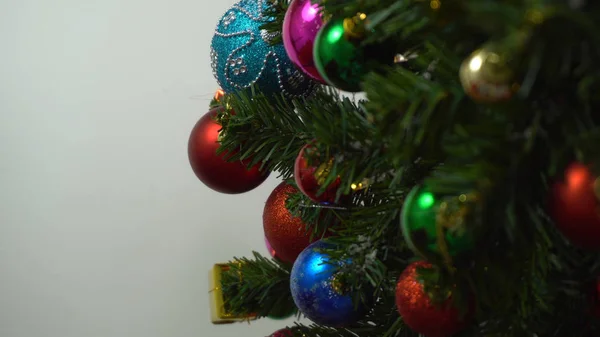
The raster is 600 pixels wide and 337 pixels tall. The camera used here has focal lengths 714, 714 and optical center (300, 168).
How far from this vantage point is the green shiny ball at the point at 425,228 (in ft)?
Result: 1.10

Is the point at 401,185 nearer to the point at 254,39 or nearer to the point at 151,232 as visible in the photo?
the point at 254,39

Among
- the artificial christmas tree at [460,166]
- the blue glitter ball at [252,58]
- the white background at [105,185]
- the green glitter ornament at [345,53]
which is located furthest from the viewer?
the white background at [105,185]

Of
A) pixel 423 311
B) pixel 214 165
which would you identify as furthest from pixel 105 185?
pixel 423 311

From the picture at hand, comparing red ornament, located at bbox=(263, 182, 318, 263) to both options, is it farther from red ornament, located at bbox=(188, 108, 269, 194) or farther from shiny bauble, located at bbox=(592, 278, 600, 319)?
shiny bauble, located at bbox=(592, 278, 600, 319)

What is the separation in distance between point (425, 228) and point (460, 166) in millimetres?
53

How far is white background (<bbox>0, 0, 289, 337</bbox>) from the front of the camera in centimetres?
96

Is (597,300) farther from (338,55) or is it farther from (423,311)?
(338,55)

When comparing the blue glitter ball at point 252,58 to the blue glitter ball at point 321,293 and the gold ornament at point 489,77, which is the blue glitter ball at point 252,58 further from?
the gold ornament at point 489,77

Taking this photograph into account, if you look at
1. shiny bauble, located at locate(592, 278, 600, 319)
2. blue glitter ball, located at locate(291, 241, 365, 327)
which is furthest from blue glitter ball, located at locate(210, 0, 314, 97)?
shiny bauble, located at locate(592, 278, 600, 319)

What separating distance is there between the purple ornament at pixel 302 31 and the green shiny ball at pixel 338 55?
0.04m

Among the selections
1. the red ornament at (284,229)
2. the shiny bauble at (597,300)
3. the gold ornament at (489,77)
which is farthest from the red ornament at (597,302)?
the red ornament at (284,229)

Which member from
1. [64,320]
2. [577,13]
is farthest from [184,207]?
[577,13]

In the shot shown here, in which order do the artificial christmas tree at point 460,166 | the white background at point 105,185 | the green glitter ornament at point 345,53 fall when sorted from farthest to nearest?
the white background at point 105,185, the green glitter ornament at point 345,53, the artificial christmas tree at point 460,166

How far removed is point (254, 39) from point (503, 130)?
0.33 m
